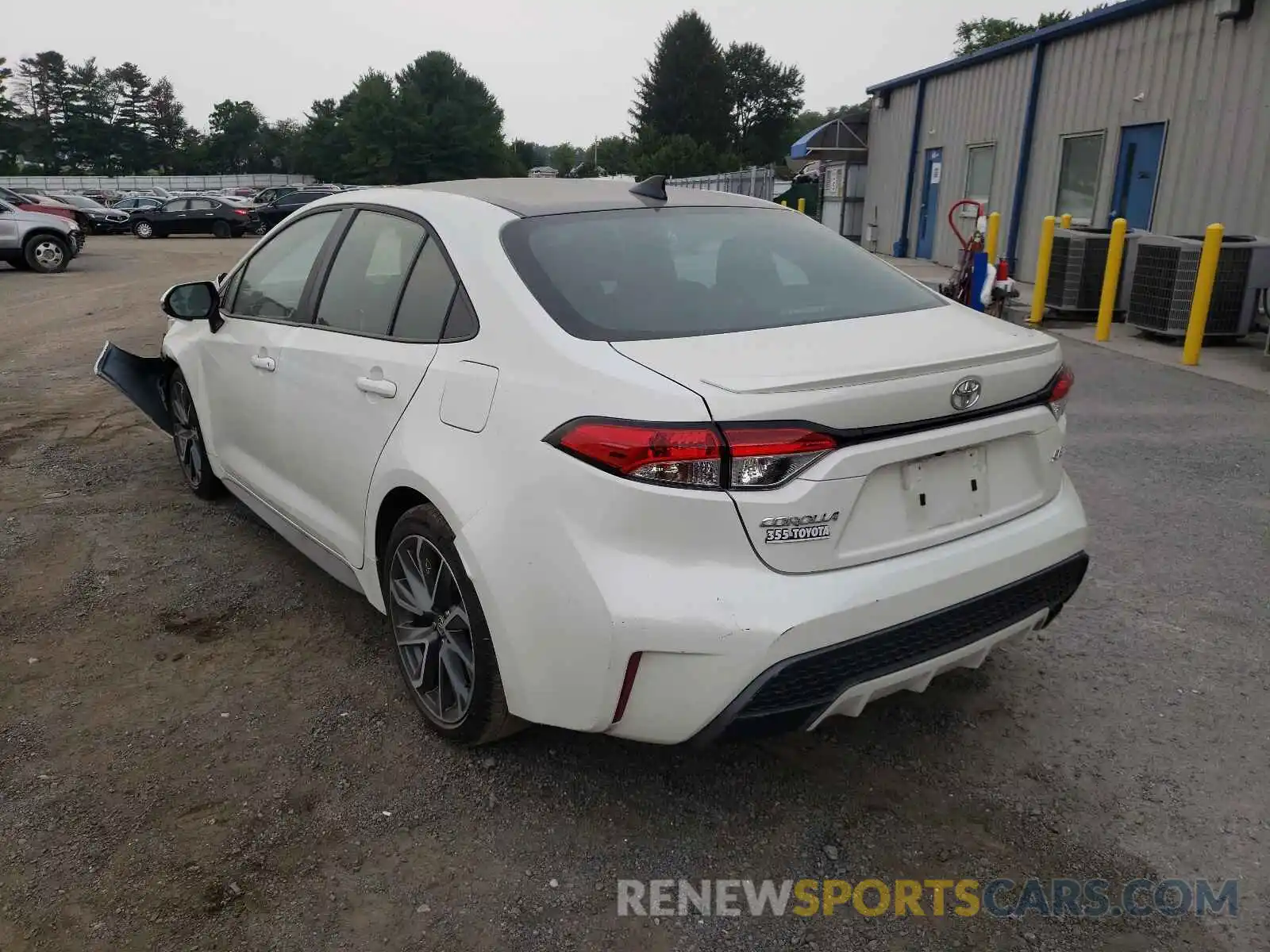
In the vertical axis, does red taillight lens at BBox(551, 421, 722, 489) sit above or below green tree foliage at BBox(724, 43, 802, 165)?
below

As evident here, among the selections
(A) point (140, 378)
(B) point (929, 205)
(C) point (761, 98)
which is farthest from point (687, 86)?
(A) point (140, 378)

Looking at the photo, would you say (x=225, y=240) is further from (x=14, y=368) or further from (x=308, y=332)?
(x=308, y=332)

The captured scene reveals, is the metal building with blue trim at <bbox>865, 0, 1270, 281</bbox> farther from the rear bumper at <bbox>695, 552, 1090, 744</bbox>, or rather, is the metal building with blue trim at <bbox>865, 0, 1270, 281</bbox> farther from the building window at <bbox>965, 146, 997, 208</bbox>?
the rear bumper at <bbox>695, 552, 1090, 744</bbox>

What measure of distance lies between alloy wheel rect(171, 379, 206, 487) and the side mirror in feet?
2.16

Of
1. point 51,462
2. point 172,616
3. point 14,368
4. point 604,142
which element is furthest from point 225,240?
point 604,142

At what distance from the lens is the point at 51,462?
19.5ft

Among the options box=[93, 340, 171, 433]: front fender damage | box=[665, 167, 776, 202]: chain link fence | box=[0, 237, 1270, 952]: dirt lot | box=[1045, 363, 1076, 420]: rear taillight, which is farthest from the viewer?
box=[665, 167, 776, 202]: chain link fence

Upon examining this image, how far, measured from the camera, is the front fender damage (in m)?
5.36

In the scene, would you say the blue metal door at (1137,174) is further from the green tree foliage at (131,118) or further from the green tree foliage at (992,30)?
the green tree foliage at (131,118)

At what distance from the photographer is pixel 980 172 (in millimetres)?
17125

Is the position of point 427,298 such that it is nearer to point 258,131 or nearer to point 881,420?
point 881,420

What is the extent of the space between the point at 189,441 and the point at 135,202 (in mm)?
38448

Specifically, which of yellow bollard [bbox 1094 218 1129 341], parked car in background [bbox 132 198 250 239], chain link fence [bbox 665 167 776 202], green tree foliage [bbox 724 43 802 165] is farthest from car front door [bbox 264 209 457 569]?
green tree foliage [bbox 724 43 802 165]

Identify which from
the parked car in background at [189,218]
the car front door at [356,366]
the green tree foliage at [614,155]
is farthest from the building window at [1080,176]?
the green tree foliage at [614,155]
